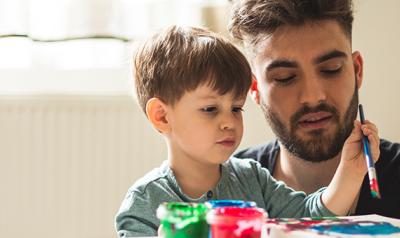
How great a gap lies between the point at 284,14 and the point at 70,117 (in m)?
0.92

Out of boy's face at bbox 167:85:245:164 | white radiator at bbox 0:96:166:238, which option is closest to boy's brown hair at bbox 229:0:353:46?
boy's face at bbox 167:85:245:164

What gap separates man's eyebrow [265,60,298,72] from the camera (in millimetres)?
1474

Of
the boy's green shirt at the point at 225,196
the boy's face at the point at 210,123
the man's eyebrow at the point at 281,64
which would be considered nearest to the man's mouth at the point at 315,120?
the man's eyebrow at the point at 281,64

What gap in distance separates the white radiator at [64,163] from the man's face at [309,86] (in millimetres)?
737

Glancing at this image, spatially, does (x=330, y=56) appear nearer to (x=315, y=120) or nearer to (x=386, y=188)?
(x=315, y=120)


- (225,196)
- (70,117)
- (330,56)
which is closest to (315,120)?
(330,56)

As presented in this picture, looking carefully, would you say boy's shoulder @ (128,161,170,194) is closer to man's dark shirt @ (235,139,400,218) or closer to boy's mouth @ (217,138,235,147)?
boy's mouth @ (217,138,235,147)

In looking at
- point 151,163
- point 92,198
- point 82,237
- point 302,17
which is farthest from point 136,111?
point 302,17

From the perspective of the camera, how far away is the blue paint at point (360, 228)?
0.79 metres

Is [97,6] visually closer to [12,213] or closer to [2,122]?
[2,122]

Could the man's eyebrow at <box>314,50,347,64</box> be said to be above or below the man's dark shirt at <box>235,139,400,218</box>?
above

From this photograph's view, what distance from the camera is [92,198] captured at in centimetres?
212

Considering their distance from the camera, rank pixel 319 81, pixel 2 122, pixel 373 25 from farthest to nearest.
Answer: pixel 373 25 → pixel 2 122 → pixel 319 81

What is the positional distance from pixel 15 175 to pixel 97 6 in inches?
25.8
